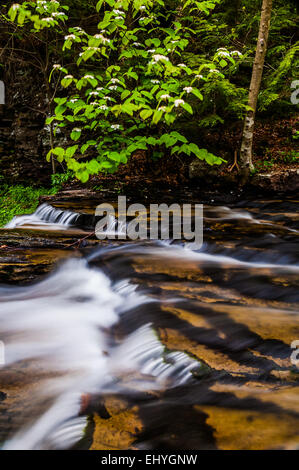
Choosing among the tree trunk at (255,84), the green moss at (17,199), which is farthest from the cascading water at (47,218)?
the tree trunk at (255,84)

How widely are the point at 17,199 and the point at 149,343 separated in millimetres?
7650

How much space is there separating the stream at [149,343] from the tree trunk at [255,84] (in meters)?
3.12

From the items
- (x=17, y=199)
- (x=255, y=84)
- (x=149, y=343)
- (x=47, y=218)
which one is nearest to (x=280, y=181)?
(x=255, y=84)

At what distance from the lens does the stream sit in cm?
139

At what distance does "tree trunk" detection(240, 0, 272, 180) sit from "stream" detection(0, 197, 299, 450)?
10.2ft

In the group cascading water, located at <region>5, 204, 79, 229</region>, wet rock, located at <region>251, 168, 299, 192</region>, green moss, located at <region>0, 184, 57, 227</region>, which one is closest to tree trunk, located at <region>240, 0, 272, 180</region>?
wet rock, located at <region>251, 168, 299, 192</region>

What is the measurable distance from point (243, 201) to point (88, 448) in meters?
5.47

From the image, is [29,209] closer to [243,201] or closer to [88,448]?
[243,201]

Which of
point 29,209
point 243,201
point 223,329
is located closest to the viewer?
point 223,329

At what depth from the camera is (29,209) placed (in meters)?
7.73

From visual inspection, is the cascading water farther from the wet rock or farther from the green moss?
the wet rock

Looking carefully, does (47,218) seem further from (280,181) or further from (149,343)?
(280,181)

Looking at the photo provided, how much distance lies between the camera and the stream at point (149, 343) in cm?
139
